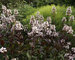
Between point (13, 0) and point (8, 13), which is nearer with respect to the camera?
point (8, 13)

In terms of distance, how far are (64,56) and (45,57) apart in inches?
15.0

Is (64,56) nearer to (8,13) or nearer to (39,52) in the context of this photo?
(39,52)

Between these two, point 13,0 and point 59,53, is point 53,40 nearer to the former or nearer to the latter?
point 59,53

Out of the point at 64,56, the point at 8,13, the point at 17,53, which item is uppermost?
the point at 8,13

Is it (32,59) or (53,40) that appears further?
(53,40)

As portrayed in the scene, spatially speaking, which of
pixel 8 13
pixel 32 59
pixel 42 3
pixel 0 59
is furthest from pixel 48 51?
pixel 42 3

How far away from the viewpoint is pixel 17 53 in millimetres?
2727

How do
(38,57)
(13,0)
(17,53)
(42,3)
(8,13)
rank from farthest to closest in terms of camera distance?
1. (42,3)
2. (13,0)
3. (8,13)
4. (38,57)
5. (17,53)

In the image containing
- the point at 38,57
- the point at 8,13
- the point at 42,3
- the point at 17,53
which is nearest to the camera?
the point at 17,53

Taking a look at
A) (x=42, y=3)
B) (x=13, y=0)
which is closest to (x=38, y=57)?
(x=13, y=0)

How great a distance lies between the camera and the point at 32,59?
289 cm

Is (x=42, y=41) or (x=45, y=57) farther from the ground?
(x=42, y=41)

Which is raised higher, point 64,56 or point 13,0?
point 13,0

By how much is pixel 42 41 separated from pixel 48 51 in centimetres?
26
